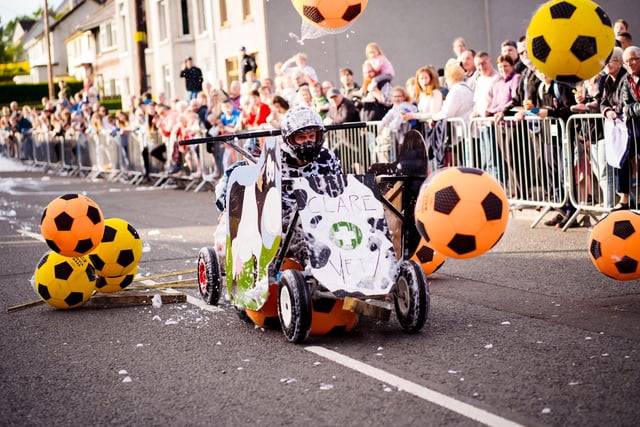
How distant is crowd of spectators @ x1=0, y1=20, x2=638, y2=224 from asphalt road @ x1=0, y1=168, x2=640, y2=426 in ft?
7.06

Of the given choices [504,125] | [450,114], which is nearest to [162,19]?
[450,114]

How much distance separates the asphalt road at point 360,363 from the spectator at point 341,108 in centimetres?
691

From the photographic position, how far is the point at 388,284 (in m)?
6.68

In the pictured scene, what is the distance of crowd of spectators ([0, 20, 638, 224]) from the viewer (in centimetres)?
1233

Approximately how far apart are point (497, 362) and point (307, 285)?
1.39 meters

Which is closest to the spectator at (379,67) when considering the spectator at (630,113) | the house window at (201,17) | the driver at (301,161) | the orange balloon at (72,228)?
the spectator at (630,113)

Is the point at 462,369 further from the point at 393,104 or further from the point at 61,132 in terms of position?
the point at 61,132

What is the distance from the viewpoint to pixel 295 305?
6.50m

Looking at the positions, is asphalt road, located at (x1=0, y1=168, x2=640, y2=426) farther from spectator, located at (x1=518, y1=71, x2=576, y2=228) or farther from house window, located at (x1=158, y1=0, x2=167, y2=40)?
house window, located at (x1=158, y1=0, x2=167, y2=40)

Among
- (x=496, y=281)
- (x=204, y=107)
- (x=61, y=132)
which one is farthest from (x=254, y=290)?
(x=61, y=132)

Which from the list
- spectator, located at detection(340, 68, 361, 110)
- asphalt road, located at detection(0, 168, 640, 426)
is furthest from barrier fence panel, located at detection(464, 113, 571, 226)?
spectator, located at detection(340, 68, 361, 110)

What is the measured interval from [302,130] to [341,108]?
913cm

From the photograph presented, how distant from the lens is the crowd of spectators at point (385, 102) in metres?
12.3

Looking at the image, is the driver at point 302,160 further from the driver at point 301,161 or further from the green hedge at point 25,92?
the green hedge at point 25,92
